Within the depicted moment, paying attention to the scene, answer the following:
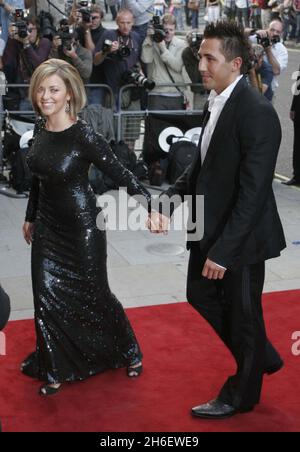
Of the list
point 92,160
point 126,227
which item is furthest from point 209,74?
point 126,227

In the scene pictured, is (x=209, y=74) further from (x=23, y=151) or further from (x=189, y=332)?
(x=23, y=151)

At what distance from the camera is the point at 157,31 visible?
912 cm

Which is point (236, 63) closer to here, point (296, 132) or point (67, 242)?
point (67, 242)

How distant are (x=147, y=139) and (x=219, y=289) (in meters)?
5.33

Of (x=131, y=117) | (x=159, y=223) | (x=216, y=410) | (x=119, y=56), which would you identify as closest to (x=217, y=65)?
(x=159, y=223)

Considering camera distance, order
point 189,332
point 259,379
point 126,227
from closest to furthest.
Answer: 1. point 259,379
2. point 189,332
3. point 126,227

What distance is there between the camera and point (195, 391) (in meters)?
4.31

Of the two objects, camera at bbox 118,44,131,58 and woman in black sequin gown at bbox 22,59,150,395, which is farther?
camera at bbox 118,44,131,58

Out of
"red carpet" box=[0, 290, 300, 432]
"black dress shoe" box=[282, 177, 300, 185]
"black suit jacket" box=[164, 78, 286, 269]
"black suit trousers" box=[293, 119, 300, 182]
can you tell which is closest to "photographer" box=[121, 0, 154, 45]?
"black suit trousers" box=[293, 119, 300, 182]

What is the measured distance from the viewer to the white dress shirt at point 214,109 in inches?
146

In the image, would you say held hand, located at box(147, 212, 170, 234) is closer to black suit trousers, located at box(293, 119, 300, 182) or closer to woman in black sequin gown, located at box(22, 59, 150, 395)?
woman in black sequin gown, located at box(22, 59, 150, 395)

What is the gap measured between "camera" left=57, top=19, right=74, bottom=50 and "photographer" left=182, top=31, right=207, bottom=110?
1549 mm

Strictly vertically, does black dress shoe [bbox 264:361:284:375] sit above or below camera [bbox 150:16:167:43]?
below

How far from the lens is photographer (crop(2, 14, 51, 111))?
8475 mm
